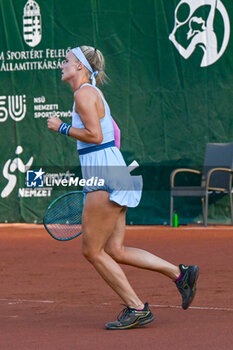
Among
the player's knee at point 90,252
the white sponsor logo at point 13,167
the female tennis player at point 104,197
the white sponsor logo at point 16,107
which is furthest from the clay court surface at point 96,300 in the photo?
the white sponsor logo at point 16,107

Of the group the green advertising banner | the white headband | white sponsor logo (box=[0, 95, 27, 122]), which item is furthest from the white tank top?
white sponsor logo (box=[0, 95, 27, 122])

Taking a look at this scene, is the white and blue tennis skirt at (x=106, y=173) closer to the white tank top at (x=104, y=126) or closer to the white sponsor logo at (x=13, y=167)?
the white tank top at (x=104, y=126)

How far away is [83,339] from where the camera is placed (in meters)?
4.62

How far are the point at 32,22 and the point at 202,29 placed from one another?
268 centimetres

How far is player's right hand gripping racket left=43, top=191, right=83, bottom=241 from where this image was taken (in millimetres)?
5797

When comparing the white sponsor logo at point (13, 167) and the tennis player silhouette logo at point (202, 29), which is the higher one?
the tennis player silhouette logo at point (202, 29)

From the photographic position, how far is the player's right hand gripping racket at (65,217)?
5.80 meters

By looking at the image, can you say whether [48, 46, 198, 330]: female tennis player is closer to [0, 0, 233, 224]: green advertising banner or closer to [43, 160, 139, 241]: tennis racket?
[43, 160, 139, 241]: tennis racket

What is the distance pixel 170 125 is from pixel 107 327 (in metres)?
7.99

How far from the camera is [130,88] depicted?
12.9m

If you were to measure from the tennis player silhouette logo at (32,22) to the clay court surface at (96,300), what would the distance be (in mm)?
3674

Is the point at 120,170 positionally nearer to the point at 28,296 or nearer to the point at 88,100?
the point at 88,100

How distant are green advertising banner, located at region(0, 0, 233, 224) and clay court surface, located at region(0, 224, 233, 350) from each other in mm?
2030

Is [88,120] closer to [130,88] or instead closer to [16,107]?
[130,88]
